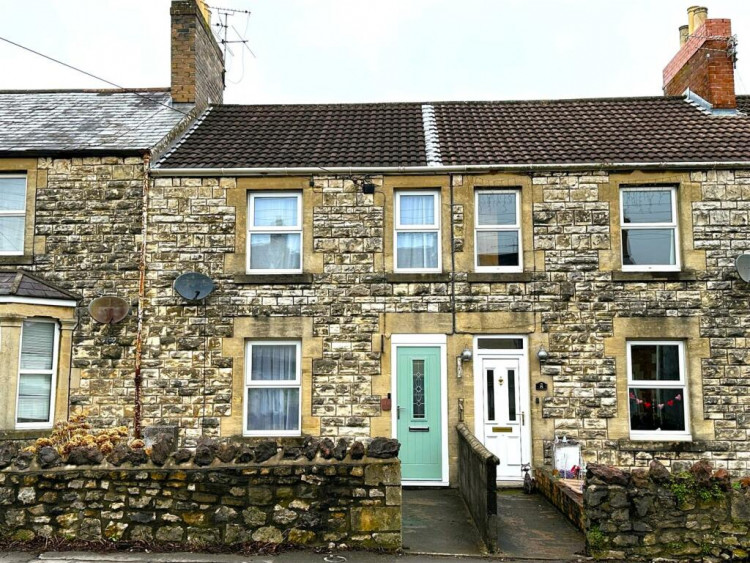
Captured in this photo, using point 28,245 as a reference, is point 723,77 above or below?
above

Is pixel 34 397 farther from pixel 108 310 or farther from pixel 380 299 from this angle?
pixel 380 299

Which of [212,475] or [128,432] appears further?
[128,432]

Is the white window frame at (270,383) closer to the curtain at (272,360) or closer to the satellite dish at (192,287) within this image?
the curtain at (272,360)

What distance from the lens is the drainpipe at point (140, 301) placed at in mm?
11211

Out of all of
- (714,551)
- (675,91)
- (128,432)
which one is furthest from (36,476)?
(675,91)

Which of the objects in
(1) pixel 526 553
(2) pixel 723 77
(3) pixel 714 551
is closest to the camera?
(3) pixel 714 551

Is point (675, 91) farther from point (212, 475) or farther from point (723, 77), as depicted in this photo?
point (212, 475)

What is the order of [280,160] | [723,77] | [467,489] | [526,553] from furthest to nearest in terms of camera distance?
[723,77] < [280,160] < [467,489] < [526,553]

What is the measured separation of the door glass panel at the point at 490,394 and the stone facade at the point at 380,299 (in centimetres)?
36

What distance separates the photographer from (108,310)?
11.3 meters

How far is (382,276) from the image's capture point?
37.7 ft

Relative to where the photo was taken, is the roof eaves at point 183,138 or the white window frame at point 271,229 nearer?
the white window frame at point 271,229

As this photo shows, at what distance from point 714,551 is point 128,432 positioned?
8.48m

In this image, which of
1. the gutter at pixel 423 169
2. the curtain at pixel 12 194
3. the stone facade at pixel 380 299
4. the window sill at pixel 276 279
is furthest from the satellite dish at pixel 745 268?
the curtain at pixel 12 194
